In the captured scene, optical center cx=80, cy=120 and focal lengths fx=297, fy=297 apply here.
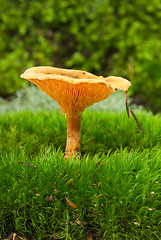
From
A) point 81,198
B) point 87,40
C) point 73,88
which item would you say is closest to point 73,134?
point 73,88

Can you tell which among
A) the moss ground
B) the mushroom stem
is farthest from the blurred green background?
the moss ground

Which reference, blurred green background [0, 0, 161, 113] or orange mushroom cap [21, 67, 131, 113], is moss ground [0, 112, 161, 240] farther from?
blurred green background [0, 0, 161, 113]

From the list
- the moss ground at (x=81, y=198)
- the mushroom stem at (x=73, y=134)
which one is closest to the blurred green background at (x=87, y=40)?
the mushroom stem at (x=73, y=134)

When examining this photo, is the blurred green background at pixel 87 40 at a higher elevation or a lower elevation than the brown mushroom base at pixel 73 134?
higher

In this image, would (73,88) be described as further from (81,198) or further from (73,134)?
(81,198)

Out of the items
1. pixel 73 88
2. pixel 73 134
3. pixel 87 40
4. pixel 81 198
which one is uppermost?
pixel 87 40

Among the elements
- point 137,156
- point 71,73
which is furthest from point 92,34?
point 137,156

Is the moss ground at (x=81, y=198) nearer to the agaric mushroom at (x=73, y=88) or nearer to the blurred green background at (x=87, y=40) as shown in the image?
the agaric mushroom at (x=73, y=88)
